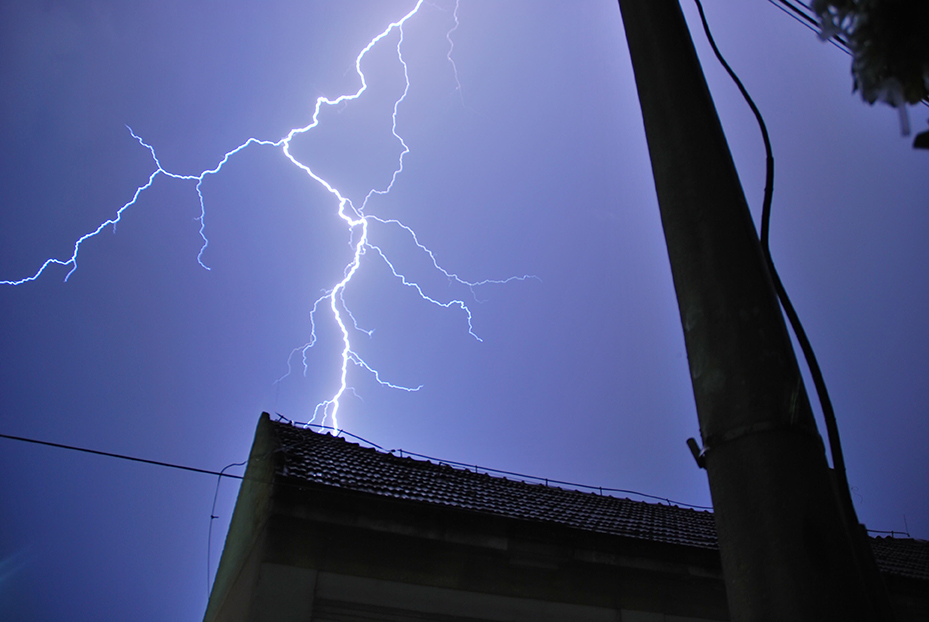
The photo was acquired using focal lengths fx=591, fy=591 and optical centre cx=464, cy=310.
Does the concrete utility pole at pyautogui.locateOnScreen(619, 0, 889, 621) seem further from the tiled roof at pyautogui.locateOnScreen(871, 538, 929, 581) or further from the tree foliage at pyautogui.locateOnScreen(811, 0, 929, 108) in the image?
the tiled roof at pyautogui.locateOnScreen(871, 538, 929, 581)

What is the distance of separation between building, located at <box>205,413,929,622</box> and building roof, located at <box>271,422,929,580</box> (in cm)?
5

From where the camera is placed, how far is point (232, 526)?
9.28 m

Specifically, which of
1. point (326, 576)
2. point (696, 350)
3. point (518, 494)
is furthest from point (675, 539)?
point (696, 350)

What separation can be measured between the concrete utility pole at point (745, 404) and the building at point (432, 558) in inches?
218

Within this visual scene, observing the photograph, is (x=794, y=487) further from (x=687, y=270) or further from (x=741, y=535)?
(x=687, y=270)

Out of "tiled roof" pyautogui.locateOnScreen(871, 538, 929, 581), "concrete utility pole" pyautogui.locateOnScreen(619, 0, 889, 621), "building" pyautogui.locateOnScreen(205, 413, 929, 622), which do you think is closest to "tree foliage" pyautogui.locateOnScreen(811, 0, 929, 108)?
"concrete utility pole" pyautogui.locateOnScreen(619, 0, 889, 621)

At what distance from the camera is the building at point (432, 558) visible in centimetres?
614

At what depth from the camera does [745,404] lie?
4.01 feet

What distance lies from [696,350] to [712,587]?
7323 millimetres

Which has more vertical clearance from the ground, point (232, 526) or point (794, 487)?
point (232, 526)

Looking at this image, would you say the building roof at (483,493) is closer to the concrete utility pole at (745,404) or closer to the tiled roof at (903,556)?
the tiled roof at (903,556)

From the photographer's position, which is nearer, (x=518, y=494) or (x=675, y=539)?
(x=675, y=539)

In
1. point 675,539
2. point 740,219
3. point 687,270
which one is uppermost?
point 675,539

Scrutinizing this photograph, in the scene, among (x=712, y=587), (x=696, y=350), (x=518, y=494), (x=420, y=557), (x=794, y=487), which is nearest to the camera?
(x=794, y=487)
